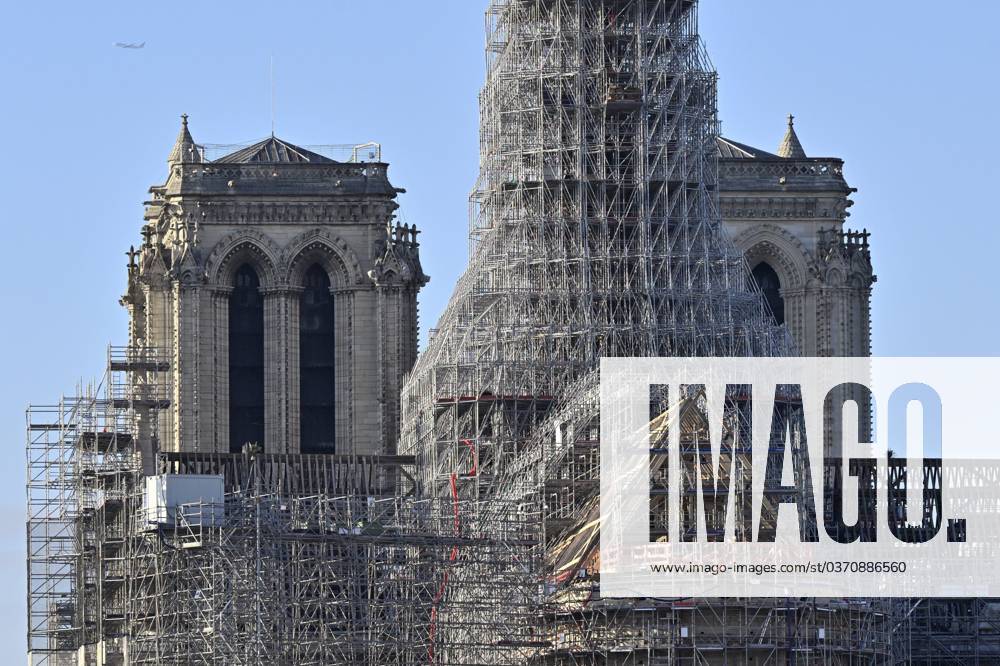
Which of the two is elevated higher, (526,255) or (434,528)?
(526,255)

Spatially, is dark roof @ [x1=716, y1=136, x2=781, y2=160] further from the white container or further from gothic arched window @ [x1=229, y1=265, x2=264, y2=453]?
the white container

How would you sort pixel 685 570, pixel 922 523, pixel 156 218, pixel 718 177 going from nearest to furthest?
pixel 685 570, pixel 922 523, pixel 718 177, pixel 156 218

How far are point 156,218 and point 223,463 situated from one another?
58.8 ft

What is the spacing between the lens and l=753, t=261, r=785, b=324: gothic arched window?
14225cm

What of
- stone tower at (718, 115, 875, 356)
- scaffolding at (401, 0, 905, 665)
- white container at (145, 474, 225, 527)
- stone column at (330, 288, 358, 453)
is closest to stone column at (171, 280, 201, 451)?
stone column at (330, 288, 358, 453)

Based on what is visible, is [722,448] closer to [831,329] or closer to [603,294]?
[603,294]

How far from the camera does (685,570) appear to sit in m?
111

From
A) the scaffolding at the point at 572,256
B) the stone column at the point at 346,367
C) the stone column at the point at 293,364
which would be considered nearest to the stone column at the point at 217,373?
the stone column at the point at 293,364

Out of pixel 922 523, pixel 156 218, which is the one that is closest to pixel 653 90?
pixel 922 523

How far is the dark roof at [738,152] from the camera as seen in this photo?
472ft

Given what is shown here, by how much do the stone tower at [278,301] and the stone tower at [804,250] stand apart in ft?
41.0

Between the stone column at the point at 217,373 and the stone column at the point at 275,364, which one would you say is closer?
the stone column at the point at 217,373

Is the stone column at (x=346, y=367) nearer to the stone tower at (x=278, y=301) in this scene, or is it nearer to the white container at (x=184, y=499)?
the stone tower at (x=278, y=301)

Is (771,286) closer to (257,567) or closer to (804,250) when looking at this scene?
(804,250)
